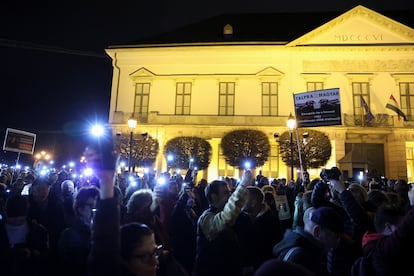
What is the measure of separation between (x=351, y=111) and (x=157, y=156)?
Result: 17.2 m

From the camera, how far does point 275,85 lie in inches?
1129

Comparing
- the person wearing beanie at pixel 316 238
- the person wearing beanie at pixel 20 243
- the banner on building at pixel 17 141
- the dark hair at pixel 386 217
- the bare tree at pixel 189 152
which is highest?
the bare tree at pixel 189 152

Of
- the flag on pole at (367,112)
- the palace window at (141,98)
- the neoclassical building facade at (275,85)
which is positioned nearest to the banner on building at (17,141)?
the neoclassical building facade at (275,85)

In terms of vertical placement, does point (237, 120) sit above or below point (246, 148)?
above

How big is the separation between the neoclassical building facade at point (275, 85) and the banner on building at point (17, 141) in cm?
1503

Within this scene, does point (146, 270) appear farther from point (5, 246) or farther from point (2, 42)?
point (2, 42)

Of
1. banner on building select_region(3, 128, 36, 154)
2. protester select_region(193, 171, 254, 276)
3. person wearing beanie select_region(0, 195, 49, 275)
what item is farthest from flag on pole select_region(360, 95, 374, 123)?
person wearing beanie select_region(0, 195, 49, 275)

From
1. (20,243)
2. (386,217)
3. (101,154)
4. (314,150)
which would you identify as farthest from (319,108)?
(314,150)

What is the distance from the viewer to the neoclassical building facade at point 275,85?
26.7m

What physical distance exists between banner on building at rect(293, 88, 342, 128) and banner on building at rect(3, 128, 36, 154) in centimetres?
1110

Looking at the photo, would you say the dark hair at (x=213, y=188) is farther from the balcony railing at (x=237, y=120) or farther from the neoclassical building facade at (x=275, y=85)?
the balcony railing at (x=237, y=120)

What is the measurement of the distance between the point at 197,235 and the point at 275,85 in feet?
86.2

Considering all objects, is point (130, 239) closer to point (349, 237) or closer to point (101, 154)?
point (101, 154)

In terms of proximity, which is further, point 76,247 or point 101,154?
point 76,247
